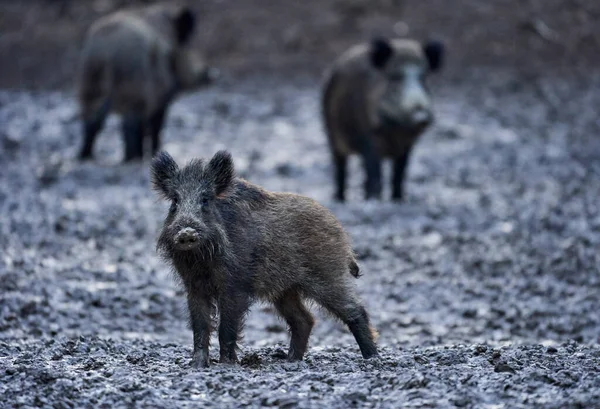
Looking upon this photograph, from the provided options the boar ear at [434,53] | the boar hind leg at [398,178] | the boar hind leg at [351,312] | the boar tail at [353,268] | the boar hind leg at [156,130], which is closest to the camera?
the boar hind leg at [351,312]

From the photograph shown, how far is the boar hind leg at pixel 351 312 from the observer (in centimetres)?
613

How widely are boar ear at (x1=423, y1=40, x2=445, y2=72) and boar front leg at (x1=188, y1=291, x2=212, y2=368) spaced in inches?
315

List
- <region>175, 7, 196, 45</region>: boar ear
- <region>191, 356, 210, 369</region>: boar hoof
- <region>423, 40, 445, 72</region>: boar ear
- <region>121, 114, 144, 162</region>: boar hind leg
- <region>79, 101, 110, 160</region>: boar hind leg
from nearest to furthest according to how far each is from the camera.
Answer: <region>191, 356, 210, 369</region>: boar hoof, <region>423, 40, 445, 72</region>: boar ear, <region>79, 101, 110, 160</region>: boar hind leg, <region>121, 114, 144, 162</region>: boar hind leg, <region>175, 7, 196, 45</region>: boar ear

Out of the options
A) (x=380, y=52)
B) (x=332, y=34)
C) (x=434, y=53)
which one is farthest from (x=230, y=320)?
(x=332, y=34)

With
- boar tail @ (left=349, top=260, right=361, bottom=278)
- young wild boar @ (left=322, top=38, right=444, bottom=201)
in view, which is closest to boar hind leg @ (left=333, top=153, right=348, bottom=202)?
young wild boar @ (left=322, top=38, right=444, bottom=201)

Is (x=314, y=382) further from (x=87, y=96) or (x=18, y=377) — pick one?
(x=87, y=96)

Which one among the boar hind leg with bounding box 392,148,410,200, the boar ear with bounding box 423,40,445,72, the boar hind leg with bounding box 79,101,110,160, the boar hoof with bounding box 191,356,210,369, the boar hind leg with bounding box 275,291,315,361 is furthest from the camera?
the boar hind leg with bounding box 79,101,110,160

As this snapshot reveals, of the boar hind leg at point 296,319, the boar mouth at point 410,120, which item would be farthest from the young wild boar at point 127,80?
the boar hind leg at point 296,319

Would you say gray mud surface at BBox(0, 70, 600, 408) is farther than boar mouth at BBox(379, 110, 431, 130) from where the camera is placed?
No

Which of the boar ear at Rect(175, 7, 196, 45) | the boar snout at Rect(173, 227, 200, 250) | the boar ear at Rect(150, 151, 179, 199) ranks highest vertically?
the boar ear at Rect(175, 7, 196, 45)

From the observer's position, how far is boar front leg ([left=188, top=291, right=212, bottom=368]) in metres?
5.77

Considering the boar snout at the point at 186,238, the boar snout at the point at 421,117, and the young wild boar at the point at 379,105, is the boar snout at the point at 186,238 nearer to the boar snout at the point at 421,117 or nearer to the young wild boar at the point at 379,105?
the young wild boar at the point at 379,105

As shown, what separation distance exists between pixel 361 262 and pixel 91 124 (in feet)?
21.2

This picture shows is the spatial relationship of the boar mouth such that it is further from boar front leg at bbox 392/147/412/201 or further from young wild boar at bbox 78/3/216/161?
young wild boar at bbox 78/3/216/161
